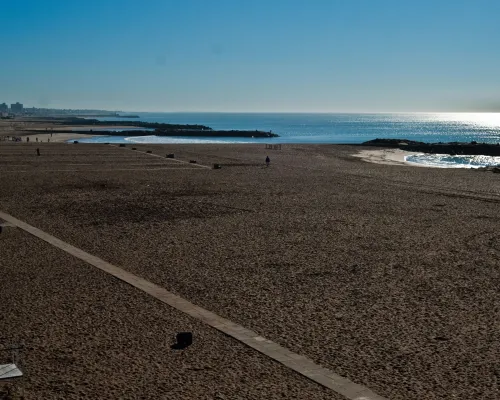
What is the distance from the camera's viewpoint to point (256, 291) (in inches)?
505

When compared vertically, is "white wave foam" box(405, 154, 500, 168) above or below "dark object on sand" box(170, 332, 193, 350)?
above

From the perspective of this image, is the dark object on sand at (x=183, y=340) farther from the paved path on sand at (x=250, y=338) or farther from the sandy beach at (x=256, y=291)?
the paved path on sand at (x=250, y=338)

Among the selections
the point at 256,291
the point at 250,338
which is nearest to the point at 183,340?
the point at 250,338

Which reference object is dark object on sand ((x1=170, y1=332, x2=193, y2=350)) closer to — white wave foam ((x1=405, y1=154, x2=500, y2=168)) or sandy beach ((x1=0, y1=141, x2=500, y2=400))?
sandy beach ((x1=0, y1=141, x2=500, y2=400))

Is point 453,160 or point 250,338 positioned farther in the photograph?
point 453,160

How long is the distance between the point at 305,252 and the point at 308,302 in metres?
4.59

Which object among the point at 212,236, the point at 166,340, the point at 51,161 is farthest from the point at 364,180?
the point at 166,340

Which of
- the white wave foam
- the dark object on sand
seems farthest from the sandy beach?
the white wave foam

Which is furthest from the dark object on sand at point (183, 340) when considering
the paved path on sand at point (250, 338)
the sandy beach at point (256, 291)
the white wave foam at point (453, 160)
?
the white wave foam at point (453, 160)

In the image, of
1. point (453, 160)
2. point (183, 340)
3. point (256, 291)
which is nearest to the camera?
point (183, 340)

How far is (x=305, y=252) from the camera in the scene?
655 inches

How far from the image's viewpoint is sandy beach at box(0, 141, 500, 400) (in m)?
8.50

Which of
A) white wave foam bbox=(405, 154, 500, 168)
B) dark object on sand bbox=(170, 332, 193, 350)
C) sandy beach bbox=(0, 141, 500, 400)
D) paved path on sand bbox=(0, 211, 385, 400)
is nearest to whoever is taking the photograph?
paved path on sand bbox=(0, 211, 385, 400)

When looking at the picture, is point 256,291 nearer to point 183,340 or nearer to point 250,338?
point 250,338
